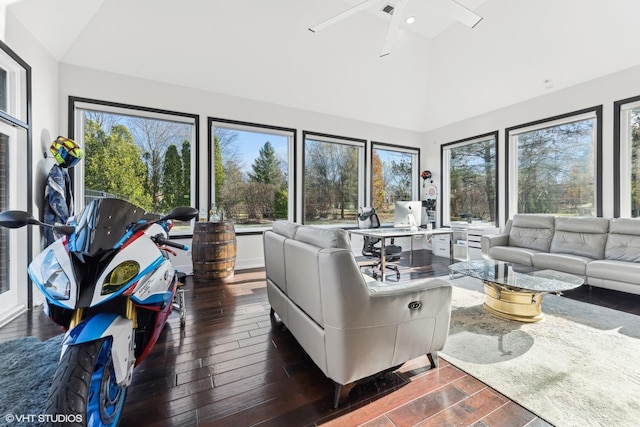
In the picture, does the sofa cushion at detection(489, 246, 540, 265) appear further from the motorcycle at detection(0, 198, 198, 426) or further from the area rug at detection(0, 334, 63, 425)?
the area rug at detection(0, 334, 63, 425)

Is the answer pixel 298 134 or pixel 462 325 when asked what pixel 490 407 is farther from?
pixel 298 134

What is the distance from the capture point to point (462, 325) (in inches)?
97.0

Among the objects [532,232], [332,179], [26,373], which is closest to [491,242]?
[532,232]

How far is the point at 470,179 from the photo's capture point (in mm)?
5871

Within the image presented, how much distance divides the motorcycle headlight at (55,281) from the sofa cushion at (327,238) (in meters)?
1.13

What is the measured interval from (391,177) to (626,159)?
3713 mm

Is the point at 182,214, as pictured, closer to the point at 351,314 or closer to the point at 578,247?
the point at 351,314

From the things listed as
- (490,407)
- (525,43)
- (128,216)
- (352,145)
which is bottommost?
(490,407)

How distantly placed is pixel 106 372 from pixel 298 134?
4.61 metres

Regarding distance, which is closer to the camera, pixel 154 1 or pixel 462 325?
pixel 462 325

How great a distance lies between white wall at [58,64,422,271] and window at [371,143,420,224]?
685 millimetres

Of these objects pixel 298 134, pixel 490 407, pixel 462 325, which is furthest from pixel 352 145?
pixel 490 407

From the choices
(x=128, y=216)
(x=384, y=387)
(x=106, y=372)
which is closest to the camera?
(x=106, y=372)

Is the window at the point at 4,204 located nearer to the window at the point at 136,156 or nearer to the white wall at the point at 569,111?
the window at the point at 136,156
